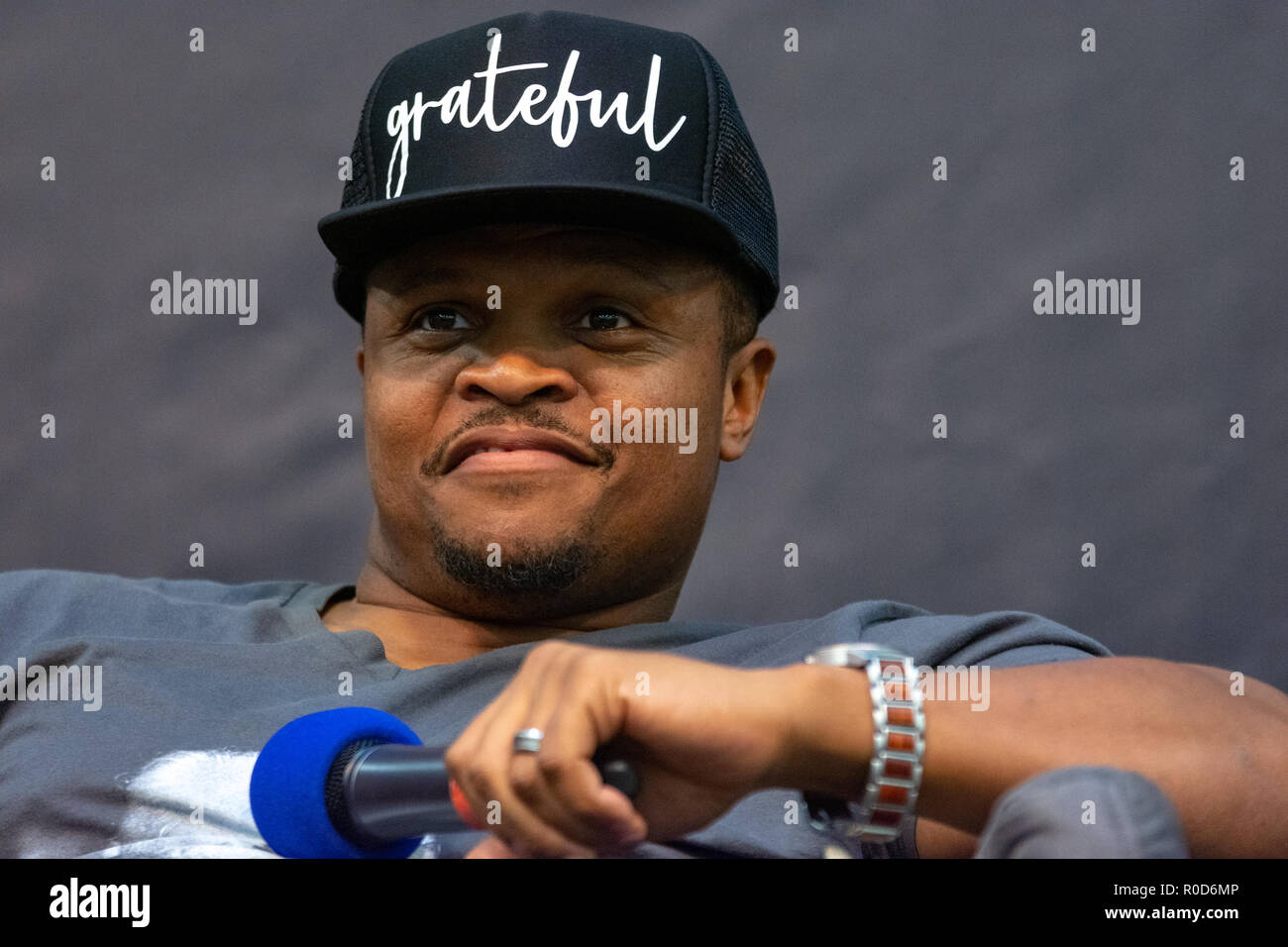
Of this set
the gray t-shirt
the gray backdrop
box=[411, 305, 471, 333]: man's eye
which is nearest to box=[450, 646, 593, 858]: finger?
the gray t-shirt

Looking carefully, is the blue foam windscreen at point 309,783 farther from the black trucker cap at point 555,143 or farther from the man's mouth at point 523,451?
the black trucker cap at point 555,143

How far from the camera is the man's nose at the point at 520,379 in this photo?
1.20m

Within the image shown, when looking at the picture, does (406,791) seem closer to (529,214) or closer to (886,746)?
(886,746)

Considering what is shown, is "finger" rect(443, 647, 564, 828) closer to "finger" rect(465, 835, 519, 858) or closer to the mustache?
"finger" rect(465, 835, 519, 858)

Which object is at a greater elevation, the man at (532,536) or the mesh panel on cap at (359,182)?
the mesh panel on cap at (359,182)

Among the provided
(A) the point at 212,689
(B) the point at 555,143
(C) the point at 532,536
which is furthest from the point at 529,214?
(A) the point at 212,689

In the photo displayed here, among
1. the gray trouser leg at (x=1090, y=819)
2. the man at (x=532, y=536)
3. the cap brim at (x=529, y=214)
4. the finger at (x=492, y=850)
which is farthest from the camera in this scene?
the cap brim at (x=529, y=214)

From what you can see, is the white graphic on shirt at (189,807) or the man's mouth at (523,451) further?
the man's mouth at (523,451)

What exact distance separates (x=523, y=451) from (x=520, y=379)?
6cm

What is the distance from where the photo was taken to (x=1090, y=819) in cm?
67

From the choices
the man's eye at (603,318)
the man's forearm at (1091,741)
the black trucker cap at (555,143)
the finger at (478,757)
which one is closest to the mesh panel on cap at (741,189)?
the black trucker cap at (555,143)

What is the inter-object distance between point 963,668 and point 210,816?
57 cm

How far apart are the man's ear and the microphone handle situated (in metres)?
0.70

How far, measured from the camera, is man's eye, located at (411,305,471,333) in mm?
1281
